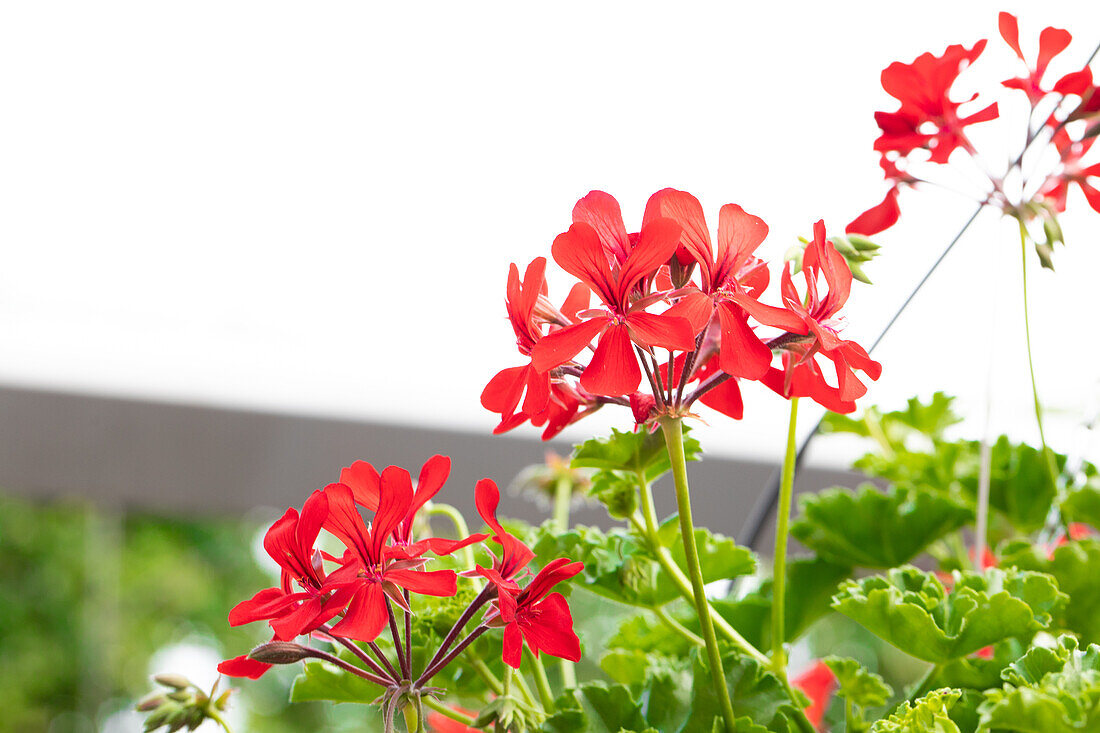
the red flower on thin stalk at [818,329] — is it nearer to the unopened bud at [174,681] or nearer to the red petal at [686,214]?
the red petal at [686,214]

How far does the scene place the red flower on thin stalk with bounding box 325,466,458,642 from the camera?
0.25 meters

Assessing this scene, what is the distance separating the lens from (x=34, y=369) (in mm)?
1270

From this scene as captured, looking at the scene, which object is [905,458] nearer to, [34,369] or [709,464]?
[709,464]

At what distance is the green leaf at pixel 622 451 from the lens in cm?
30

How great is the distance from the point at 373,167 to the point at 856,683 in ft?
4.82

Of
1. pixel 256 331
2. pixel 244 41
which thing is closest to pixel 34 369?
pixel 256 331

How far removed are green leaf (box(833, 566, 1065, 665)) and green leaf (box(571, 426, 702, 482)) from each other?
9 cm

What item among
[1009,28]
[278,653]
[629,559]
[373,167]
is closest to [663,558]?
[629,559]

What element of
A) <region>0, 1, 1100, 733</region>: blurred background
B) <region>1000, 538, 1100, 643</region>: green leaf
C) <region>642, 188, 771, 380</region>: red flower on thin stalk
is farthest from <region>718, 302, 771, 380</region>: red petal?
<region>0, 1, 1100, 733</region>: blurred background

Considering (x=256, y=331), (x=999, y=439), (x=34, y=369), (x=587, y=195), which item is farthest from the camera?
(x=256, y=331)

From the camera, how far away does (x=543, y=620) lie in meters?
0.28

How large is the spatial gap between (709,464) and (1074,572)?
0.76m

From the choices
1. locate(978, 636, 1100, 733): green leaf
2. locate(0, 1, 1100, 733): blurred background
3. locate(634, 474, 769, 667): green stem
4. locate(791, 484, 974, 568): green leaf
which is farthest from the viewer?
locate(0, 1, 1100, 733): blurred background

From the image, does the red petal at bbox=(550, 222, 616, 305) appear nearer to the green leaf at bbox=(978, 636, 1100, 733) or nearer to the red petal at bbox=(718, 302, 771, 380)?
the red petal at bbox=(718, 302, 771, 380)
